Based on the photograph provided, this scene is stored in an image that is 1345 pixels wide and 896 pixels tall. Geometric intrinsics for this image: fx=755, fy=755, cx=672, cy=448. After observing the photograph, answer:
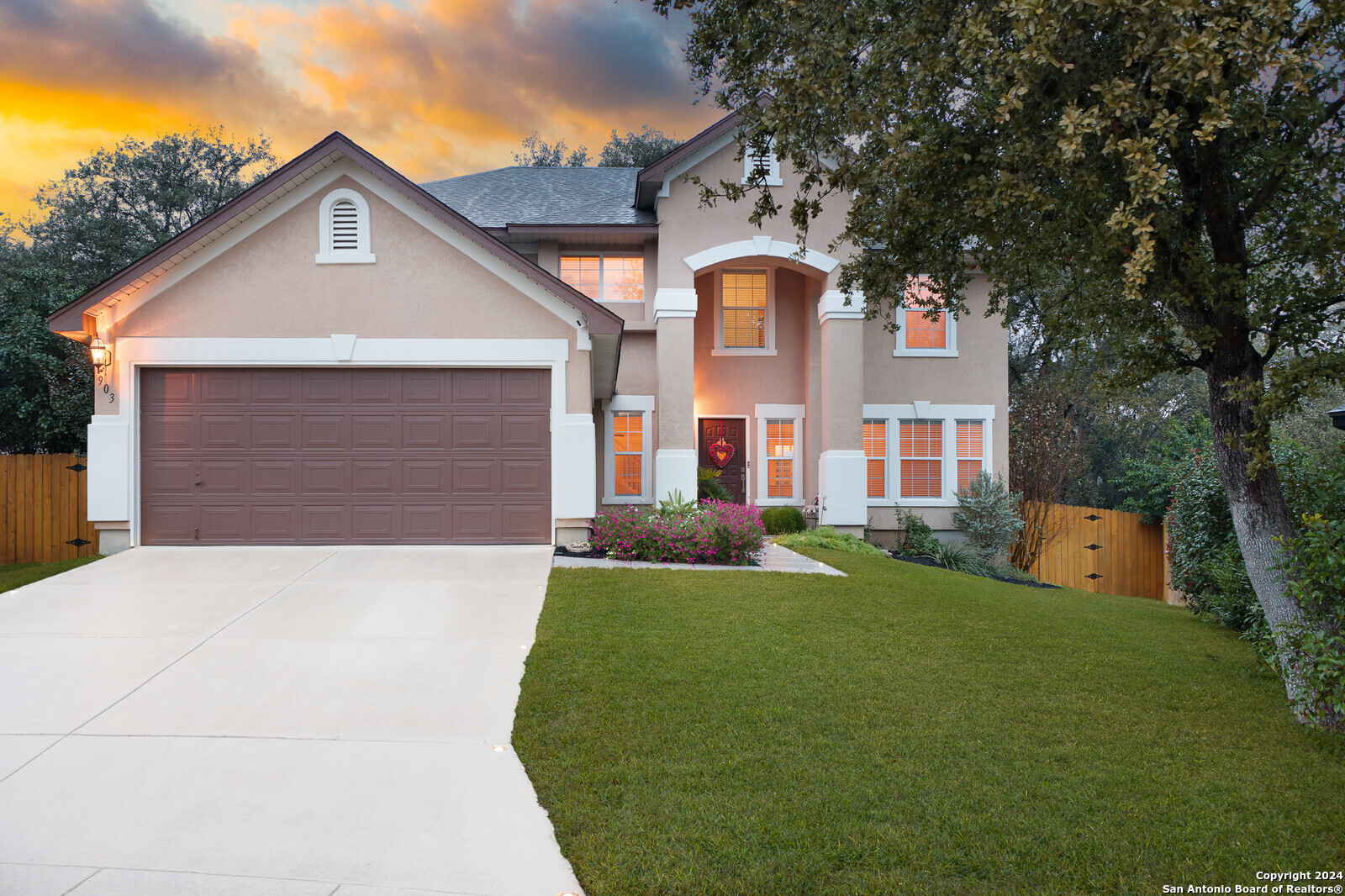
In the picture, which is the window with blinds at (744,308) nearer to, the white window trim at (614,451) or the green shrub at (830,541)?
the white window trim at (614,451)

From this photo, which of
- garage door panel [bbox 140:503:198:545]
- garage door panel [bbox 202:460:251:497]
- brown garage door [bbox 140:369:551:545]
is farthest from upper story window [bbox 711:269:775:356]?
garage door panel [bbox 140:503:198:545]

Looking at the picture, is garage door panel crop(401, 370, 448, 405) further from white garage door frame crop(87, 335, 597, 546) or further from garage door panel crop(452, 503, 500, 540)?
garage door panel crop(452, 503, 500, 540)

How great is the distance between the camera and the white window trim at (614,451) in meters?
15.5

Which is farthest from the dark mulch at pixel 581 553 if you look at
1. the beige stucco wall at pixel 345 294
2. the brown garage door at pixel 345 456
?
the beige stucco wall at pixel 345 294

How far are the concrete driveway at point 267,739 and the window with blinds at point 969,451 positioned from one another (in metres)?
11.0

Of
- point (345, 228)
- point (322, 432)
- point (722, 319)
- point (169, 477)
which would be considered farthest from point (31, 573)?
point (722, 319)

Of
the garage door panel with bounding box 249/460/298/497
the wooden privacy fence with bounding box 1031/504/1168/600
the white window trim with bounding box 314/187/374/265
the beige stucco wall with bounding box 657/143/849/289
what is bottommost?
the wooden privacy fence with bounding box 1031/504/1168/600

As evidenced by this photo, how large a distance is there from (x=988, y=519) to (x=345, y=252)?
1292 centimetres

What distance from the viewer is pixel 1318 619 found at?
5.23 meters

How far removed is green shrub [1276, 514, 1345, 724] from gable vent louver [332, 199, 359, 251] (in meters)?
11.0

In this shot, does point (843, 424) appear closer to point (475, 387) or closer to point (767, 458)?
point (767, 458)

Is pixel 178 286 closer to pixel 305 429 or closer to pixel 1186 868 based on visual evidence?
pixel 305 429

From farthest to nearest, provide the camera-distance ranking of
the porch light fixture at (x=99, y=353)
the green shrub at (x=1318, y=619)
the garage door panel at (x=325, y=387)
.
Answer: the garage door panel at (x=325, y=387), the porch light fixture at (x=99, y=353), the green shrub at (x=1318, y=619)

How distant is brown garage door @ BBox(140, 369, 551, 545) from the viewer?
1065 centimetres
